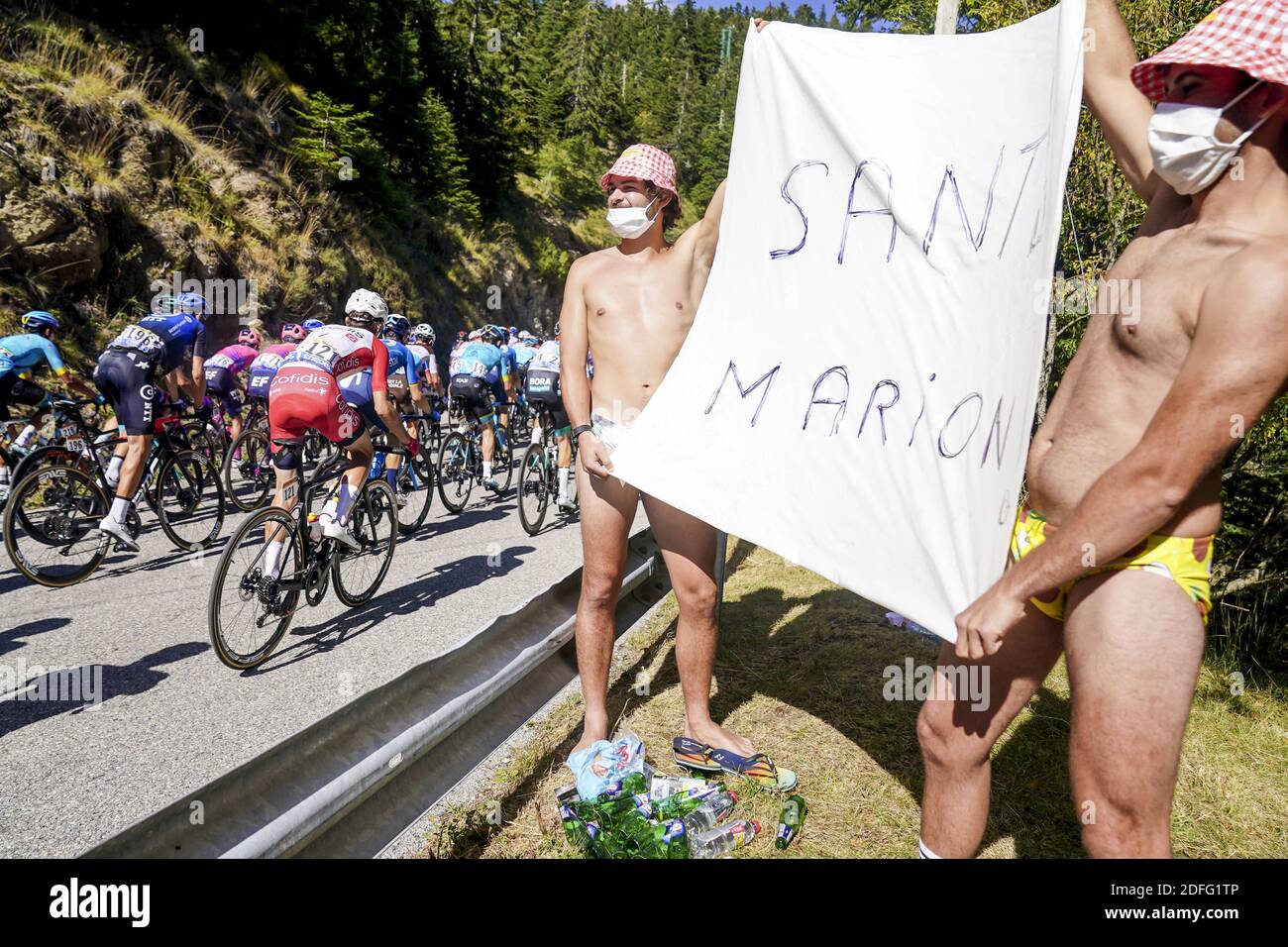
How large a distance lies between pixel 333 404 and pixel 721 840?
13.1 feet

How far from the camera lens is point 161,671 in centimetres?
463

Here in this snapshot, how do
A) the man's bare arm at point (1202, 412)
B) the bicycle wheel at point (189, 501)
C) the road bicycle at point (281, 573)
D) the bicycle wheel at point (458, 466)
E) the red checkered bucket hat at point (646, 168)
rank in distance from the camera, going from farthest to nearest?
the bicycle wheel at point (458, 466), the bicycle wheel at point (189, 501), the road bicycle at point (281, 573), the red checkered bucket hat at point (646, 168), the man's bare arm at point (1202, 412)

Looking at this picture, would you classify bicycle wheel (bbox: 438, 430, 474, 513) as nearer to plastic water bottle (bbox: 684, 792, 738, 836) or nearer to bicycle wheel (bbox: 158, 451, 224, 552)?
bicycle wheel (bbox: 158, 451, 224, 552)

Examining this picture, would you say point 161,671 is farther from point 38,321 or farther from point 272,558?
point 38,321

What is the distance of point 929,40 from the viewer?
2.35m

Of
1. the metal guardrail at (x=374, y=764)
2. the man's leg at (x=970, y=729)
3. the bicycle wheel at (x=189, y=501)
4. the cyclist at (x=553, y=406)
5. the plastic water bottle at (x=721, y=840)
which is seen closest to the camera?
the metal guardrail at (x=374, y=764)

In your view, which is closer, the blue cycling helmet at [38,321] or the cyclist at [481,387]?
the blue cycling helmet at [38,321]

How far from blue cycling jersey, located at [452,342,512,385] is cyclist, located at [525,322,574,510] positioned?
2.99 feet

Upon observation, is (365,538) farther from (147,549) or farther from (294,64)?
(294,64)

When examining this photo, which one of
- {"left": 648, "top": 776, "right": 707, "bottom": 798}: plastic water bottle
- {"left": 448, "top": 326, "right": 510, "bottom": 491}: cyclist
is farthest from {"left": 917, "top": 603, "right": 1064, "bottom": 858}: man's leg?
{"left": 448, "top": 326, "right": 510, "bottom": 491}: cyclist

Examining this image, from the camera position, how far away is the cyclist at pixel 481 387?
10281mm

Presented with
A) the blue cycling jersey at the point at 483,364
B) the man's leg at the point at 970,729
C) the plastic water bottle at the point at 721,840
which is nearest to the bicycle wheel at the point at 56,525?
the blue cycling jersey at the point at 483,364

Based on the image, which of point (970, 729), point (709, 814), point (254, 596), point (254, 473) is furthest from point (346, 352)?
point (970, 729)
